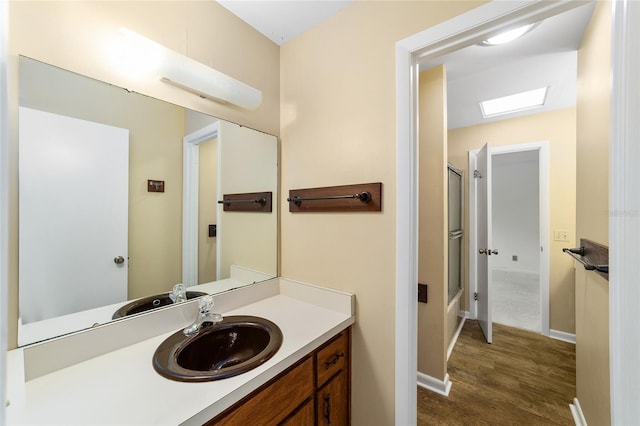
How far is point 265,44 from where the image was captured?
155 centimetres

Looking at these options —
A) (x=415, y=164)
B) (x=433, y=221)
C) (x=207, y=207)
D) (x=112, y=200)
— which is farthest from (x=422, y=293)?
(x=112, y=200)

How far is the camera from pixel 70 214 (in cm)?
90

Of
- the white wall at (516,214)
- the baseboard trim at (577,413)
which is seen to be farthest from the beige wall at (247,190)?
the white wall at (516,214)

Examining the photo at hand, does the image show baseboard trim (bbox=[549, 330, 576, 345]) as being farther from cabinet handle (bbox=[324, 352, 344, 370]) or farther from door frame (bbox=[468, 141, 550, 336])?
cabinet handle (bbox=[324, 352, 344, 370])

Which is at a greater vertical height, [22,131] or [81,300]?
[22,131]

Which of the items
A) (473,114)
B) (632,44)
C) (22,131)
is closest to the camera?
(632,44)

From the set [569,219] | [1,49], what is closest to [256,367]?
[1,49]

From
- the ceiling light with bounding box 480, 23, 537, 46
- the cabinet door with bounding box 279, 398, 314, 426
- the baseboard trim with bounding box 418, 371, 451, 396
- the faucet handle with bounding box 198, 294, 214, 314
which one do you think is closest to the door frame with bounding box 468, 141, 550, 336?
the baseboard trim with bounding box 418, 371, 451, 396

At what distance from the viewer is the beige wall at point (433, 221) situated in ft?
6.01

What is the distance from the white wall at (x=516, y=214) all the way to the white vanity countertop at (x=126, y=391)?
5878 mm

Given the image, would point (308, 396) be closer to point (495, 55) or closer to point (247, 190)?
point (247, 190)

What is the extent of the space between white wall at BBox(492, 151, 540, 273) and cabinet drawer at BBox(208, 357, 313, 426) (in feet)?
18.6

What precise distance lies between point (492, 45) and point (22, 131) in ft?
7.92

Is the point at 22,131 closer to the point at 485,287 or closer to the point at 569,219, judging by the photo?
the point at 485,287
